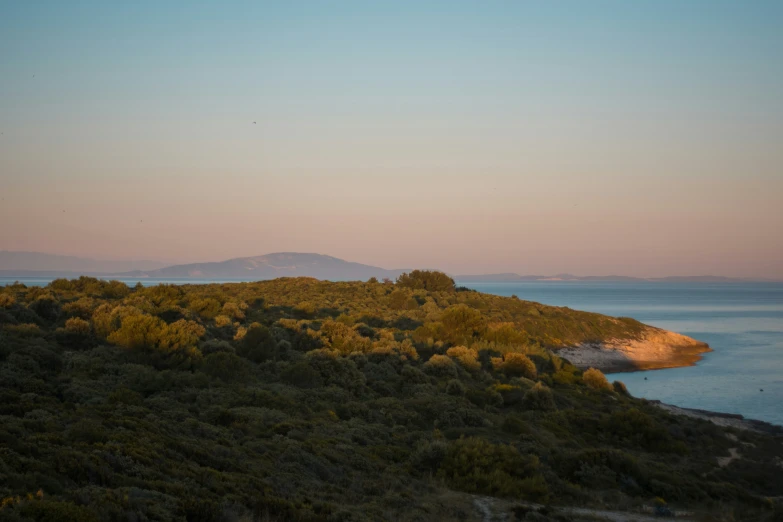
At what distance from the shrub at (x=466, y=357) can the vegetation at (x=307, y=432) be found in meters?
→ 0.12

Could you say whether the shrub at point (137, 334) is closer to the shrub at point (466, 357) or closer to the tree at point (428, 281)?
the shrub at point (466, 357)

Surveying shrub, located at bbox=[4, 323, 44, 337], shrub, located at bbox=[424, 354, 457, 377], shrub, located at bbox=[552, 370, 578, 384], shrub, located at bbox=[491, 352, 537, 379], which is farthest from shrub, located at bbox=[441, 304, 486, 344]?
shrub, located at bbox=[4, 323, 44, 337]

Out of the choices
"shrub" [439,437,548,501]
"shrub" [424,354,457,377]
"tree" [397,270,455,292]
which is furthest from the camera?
"tree" [397,270,455,292]

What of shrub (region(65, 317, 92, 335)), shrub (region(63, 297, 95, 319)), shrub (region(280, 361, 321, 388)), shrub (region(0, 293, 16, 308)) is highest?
shrub (region(0, 293, 16, 308))

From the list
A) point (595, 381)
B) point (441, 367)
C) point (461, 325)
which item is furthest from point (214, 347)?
point (595, 381)

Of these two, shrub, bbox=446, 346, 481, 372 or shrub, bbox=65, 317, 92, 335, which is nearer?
shrub, bbox=65, 317, 92, 335

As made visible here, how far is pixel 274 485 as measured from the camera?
1042 cm

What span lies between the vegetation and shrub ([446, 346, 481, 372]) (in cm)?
12

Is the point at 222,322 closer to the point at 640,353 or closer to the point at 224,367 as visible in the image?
the point at 224,367

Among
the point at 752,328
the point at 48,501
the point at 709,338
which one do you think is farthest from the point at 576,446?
the point at 752,328

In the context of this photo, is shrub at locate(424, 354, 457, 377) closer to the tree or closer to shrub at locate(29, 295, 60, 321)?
shrub at locate(29, 295, 60, 321)

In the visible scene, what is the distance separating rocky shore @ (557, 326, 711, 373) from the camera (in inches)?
2125

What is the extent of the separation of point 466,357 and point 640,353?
115 feet

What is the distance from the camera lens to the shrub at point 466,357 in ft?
99.1
